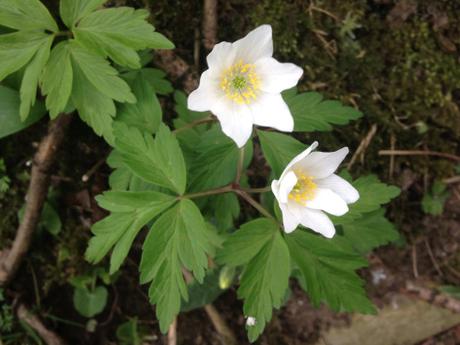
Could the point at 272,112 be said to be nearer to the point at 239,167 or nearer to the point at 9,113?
the point at 239,167

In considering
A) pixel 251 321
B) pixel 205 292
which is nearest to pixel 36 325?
pixel 205 292

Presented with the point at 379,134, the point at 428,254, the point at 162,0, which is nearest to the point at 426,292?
the point at 428,254

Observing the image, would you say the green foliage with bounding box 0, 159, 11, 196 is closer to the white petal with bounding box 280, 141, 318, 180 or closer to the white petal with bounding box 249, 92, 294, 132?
the white petal with bounding box 249, 92, 294, 132

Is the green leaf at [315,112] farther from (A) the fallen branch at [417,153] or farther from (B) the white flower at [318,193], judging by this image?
(A) the fallen branch at [417,153]

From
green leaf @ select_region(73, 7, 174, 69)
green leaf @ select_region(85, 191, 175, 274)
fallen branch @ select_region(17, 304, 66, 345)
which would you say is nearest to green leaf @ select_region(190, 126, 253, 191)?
green leaf @ select_region(85, 191, 175, 274)

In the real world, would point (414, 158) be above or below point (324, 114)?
below

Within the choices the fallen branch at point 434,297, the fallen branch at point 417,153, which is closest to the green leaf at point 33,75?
the fallen branch at point 417,153

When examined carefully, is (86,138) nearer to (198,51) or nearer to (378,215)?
(198,51)
